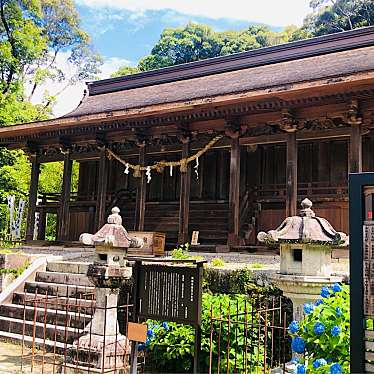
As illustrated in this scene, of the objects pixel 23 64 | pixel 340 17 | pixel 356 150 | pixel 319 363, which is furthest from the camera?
pixel 340 17

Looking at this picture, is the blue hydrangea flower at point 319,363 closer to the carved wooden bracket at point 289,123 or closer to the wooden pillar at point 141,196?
the carved wooden bracket at point 289,123

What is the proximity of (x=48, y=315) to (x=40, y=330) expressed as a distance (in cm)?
42

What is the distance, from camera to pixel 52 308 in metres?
9.59

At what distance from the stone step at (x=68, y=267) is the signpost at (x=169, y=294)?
533cm

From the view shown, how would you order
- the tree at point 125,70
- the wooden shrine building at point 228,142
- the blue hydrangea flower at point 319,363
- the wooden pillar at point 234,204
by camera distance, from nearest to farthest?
the blue hydrangea flower at point 319,363, the wooden shrine building at point 228,142, the wooden pillar at point 234,204, the tree at point 125,70

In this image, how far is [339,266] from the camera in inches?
375

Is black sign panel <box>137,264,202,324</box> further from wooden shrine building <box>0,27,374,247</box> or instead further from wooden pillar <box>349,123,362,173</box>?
wooden pillar <box>349,123,362,173</box>

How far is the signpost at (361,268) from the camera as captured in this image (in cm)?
326

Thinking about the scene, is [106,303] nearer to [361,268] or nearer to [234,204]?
[361,268]

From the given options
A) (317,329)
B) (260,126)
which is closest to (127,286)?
(317,329)

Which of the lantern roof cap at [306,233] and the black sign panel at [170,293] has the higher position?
the lantern roof cap at [306,233]

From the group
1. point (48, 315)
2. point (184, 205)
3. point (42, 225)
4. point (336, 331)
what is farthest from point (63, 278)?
point (42, 225)

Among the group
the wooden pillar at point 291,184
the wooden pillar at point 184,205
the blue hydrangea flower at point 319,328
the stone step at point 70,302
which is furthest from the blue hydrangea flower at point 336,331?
the wooden pillar at point 184,205

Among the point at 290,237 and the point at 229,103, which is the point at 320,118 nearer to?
the point at 229,103
